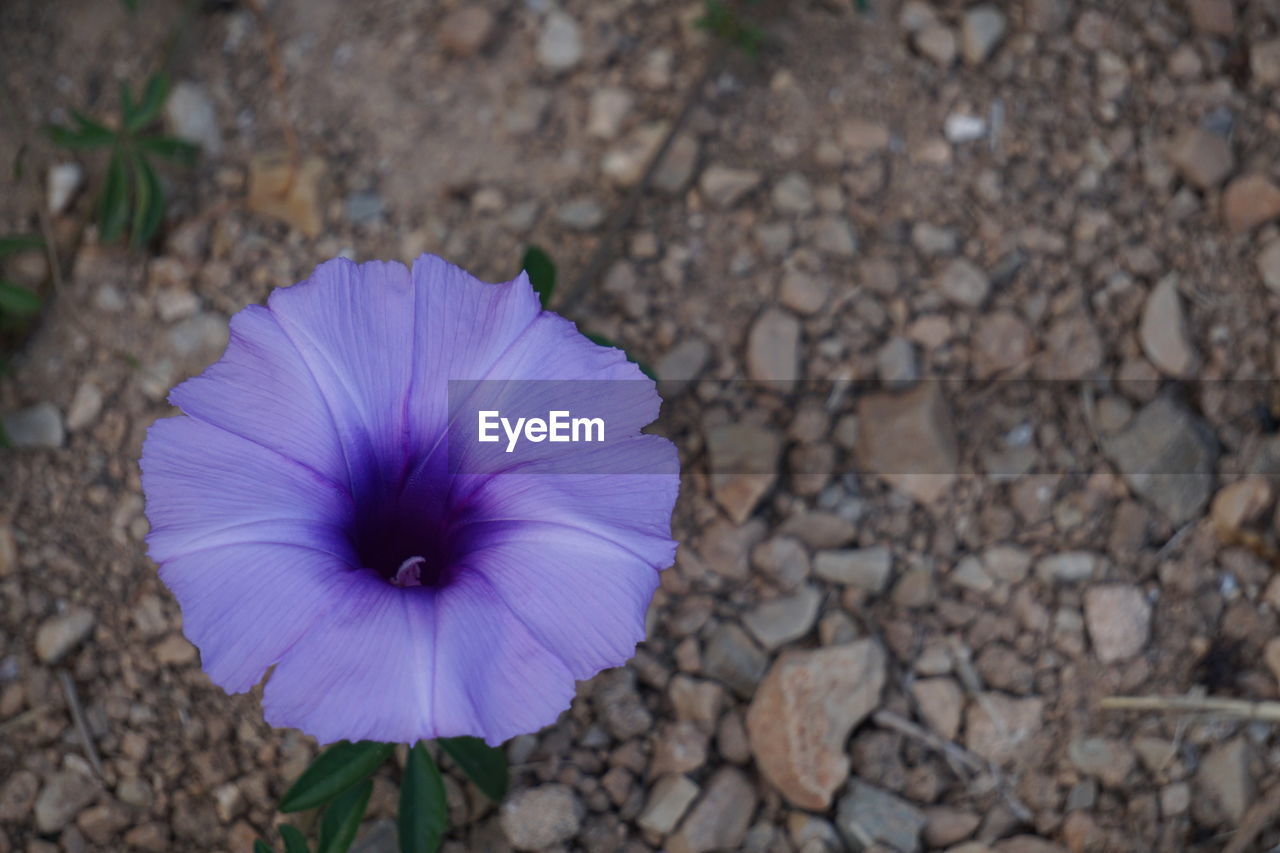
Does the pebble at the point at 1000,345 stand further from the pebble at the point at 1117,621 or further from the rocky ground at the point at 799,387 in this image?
the pebble at the point at 1117,621

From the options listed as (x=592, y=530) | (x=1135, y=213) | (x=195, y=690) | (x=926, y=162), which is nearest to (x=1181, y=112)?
(x=1135, y=213)

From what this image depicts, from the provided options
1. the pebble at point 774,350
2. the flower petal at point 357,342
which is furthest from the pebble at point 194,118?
the pebble at point 774,350

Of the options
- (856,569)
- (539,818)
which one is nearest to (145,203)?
(539,818)

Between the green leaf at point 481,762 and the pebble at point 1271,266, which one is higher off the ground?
the pebble at point 1271,266

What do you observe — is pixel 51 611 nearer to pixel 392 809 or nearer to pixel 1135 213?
pixel 392 809

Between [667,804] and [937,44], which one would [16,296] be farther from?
[937,44]

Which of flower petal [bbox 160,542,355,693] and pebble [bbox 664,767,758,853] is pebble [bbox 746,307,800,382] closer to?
pebble [bbox 664,767,758,853]

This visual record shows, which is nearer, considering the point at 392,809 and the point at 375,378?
the point at 375,378
